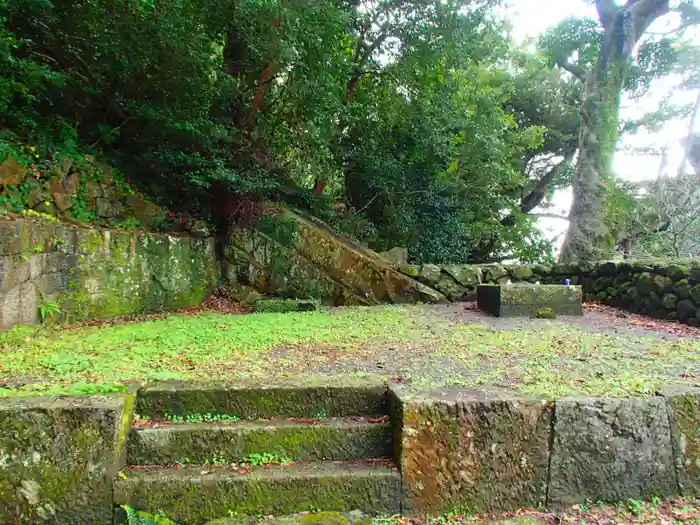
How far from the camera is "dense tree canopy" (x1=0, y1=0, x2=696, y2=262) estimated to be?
476 cm

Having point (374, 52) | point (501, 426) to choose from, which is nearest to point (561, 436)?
point (501, 426)

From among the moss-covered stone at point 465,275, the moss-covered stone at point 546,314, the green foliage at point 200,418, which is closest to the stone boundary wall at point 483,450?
the green foliage at point 200,418

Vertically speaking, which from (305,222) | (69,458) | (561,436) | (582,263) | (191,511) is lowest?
(191,511)

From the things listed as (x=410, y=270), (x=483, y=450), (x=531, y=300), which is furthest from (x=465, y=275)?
(x=483, y=450)

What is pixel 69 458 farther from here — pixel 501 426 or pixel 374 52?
pixel 374 52

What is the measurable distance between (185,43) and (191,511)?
4.99 metres

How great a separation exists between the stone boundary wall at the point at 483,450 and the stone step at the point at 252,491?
0.27 feet

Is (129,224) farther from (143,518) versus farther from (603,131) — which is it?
(603,131)

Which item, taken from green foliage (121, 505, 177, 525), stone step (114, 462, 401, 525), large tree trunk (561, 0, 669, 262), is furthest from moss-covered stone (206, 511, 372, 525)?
large tree trunk (561, 0, 669, 262)

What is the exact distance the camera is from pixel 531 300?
16.5 ft

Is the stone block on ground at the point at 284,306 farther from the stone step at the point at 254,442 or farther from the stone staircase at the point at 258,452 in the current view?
the stone step at the point at 254,442

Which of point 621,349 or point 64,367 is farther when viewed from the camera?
point 621,349

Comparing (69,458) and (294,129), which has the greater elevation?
(294,129)

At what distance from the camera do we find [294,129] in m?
7.05
